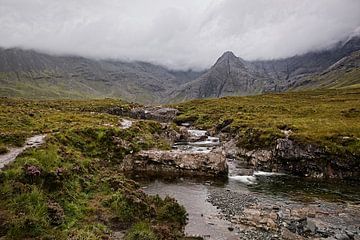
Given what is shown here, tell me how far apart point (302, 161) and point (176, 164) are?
68.2 ft

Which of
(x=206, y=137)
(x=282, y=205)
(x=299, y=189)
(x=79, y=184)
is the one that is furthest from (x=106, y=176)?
(x=206, y=137)

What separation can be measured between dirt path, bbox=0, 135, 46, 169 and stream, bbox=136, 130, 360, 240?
546 inches

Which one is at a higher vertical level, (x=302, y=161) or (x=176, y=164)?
(x=302, y=161)

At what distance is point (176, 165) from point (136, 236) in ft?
99.8

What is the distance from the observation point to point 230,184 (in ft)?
159

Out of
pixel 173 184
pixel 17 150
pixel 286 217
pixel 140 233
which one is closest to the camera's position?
pixel 140 233

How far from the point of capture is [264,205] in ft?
126

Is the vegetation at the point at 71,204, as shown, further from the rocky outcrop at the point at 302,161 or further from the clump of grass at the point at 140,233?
the rocky outcrop at the point at 302,161

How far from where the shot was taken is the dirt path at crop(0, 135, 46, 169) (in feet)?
102

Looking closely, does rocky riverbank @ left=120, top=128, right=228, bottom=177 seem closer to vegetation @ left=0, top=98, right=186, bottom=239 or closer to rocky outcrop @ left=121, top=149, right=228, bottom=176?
rocky outcrop @ left=121, top=149, right=228, bottom=176

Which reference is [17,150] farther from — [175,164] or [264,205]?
[264,205]

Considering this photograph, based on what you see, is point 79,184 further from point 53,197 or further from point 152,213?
point 152,213

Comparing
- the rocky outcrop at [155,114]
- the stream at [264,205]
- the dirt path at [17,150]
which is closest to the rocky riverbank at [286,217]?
the stream at [264,205]

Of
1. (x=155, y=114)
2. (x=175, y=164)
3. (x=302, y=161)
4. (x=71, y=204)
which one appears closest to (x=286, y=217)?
(x=71, y=204)
